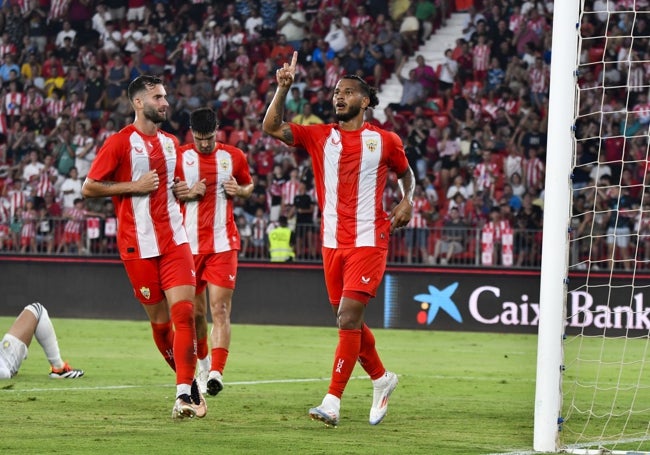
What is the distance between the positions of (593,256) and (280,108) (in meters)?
11.1

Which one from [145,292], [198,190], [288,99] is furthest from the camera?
[288,99]

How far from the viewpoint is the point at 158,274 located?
9.00 metres

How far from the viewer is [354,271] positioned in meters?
8.75

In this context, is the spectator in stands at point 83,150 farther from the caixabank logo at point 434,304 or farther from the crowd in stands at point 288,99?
the caixabank logo at point 434,304

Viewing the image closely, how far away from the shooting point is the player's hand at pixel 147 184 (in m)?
8.79

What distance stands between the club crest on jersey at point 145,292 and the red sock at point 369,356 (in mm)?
1584

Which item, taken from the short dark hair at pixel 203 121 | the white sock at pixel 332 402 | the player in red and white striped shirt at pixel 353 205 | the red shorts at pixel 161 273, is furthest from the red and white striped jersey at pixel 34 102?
the white sock at pixel 332 402

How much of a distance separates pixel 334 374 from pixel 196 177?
3.04 meters

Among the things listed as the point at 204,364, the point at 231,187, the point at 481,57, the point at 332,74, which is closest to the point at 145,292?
the point at 204,364

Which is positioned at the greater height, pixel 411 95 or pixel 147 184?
pixel 411 95

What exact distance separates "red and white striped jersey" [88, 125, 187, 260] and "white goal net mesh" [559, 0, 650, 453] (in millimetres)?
3031

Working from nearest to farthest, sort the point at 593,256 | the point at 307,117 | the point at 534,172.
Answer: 1. the point at 593,256
2. the point at 534,172
3. the point at 307,117

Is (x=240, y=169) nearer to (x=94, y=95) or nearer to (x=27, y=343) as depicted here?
(x=27, y=343)

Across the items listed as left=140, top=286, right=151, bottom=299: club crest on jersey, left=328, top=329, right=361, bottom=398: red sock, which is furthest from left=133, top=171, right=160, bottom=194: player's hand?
left=328, top=329, right=361, bottom=398: red sock
